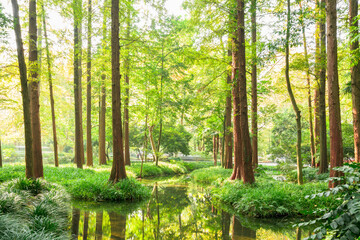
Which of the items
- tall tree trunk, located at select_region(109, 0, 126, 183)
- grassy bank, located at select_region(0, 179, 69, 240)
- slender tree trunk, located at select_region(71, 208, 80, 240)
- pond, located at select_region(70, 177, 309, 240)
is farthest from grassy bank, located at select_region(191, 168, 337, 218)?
grassy bank, located at select_region(0, 179, 69, 240)

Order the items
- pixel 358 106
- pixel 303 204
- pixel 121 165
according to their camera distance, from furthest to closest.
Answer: pixel 121 165, pixel 358 106, pixel 303 204

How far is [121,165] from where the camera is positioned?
31.5 feet

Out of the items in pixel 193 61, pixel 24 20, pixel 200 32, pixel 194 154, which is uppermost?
pixel 24 20

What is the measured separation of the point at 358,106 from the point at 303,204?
395 cm

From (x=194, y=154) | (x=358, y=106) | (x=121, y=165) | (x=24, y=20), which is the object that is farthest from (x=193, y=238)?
(x=194, y=154)

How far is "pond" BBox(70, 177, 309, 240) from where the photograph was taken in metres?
5.39

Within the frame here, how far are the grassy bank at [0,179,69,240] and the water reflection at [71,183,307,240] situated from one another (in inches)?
16.8

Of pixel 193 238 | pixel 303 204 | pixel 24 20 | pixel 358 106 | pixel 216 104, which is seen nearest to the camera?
pixel 193 238

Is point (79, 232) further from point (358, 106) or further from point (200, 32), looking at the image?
point (358, 106)

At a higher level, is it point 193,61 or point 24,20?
point 24,20

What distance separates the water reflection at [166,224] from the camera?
17.6 ft

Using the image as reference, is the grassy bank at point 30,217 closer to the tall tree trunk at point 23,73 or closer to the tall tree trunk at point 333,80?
the tall tree trunk at point 23,73

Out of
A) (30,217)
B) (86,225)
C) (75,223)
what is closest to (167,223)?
(86,225)

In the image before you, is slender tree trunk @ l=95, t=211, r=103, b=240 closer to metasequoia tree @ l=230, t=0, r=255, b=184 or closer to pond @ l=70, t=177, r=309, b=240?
pond @ l=70, t=177, r=309, b=240
